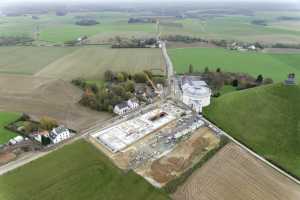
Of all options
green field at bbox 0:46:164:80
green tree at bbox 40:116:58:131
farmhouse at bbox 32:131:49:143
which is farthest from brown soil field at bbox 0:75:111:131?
green field at bbox 0:46:164:80

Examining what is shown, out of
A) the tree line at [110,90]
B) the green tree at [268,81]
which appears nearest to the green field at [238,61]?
the green tree at [268,81]

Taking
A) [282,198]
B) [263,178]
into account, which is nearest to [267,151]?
[263,178]

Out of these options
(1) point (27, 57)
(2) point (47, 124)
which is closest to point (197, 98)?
(2) point (47, 124)

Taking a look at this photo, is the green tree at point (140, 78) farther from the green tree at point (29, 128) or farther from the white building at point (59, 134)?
the green tree at point (29, 128)

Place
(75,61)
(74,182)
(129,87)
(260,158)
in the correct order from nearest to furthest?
(74,182) → (260,158) → (129,87) → (75,61)

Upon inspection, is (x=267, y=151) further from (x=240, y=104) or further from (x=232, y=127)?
(x=240, y=104)

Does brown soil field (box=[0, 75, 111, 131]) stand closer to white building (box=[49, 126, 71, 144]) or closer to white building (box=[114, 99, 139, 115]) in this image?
white building (box=[114, 99, 139, 115])

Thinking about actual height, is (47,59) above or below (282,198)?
above

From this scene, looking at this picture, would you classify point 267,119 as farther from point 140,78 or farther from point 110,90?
point 140,78
